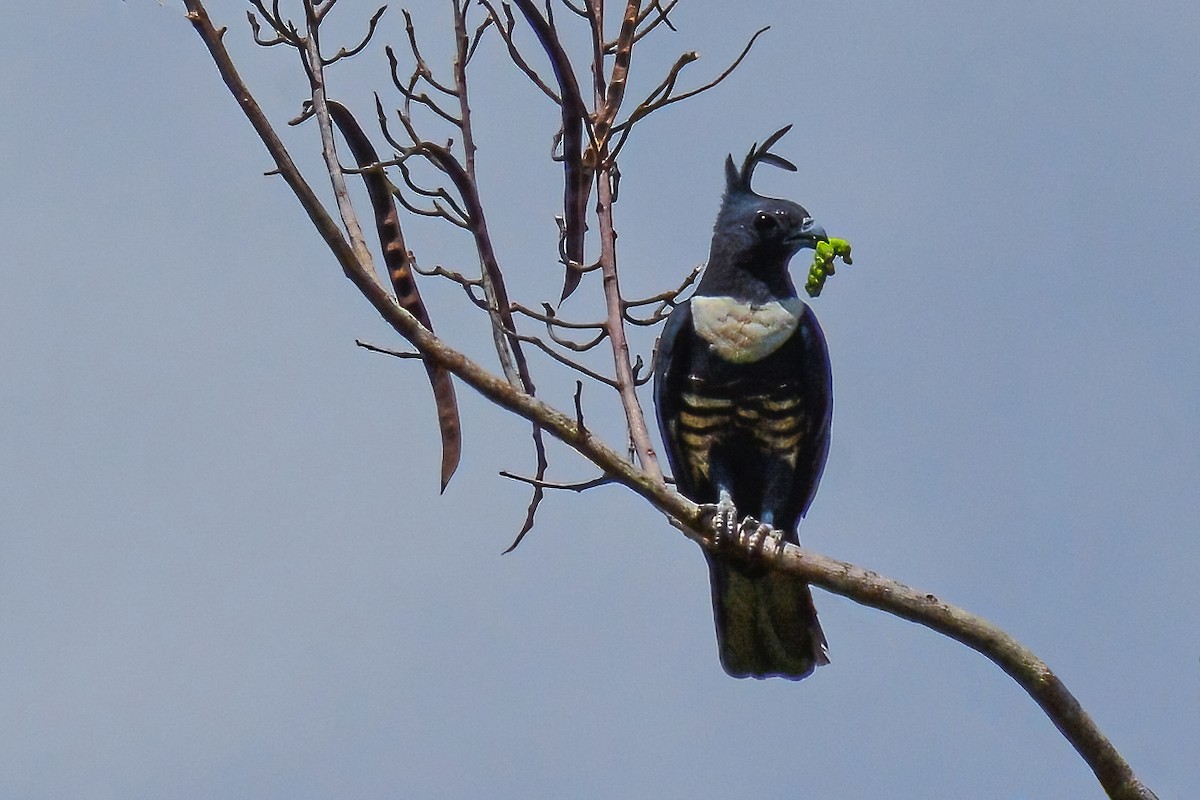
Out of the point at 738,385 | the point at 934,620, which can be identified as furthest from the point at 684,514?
the point at 738,385

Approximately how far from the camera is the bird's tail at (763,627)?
4.73 meters

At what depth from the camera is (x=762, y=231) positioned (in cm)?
498

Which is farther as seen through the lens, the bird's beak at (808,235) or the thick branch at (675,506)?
the bird's beak at (808,235)

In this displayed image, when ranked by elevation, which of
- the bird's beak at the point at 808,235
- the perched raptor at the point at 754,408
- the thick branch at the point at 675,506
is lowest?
the thick branch at the point at 675,506

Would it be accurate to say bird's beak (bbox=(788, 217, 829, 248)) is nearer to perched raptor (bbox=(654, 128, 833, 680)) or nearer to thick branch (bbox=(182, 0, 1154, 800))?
perched raptor (bbox=(654, 128, 833, 680))

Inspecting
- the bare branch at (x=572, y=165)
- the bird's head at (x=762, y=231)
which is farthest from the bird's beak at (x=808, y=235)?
the bare branch at (x=572, y=165)

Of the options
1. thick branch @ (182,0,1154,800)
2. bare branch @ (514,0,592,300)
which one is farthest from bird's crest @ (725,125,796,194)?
thick branch @ (182,0,1154,800)

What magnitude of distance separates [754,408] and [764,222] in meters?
0.66

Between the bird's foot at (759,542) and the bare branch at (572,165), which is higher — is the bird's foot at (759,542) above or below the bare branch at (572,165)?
below

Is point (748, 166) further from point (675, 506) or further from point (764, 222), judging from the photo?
point (675, 506)

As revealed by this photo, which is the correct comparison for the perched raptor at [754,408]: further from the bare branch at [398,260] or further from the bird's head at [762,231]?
the bare branch at [398,260]

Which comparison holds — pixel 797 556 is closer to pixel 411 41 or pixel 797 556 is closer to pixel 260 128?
pixel 260 128

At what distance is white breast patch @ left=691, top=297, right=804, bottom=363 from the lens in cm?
484

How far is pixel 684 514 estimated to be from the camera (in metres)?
3.73
